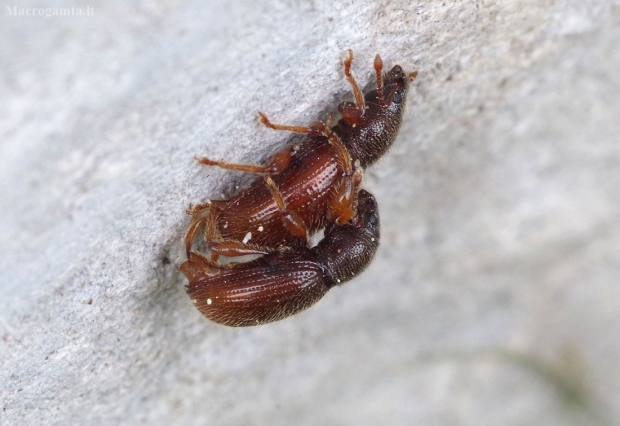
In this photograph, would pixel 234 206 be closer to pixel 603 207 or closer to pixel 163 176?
pixel 163 176

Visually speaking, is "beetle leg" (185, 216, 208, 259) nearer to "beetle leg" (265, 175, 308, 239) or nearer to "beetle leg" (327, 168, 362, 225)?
"beetle leg" (265, 175, 308, 239)

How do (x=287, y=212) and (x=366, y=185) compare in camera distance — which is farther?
(x=366, y=185)

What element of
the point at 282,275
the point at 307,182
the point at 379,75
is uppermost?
the point at 379,75

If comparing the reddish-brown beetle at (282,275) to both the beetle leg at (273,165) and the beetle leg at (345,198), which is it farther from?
the beetle leg at (273,165)

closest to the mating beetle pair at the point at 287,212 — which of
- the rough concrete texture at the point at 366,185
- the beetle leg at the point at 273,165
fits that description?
the beetle leg at the point at 273,165

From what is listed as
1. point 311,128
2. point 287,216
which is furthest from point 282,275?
point 311,128

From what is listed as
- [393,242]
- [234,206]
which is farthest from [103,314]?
[393,242]

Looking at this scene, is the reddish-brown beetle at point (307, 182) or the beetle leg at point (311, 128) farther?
the reddish-brown beetle at point (307, 182)

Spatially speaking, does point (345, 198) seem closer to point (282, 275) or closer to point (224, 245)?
point (282, 275)

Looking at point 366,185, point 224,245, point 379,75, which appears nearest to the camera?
point 379,75
